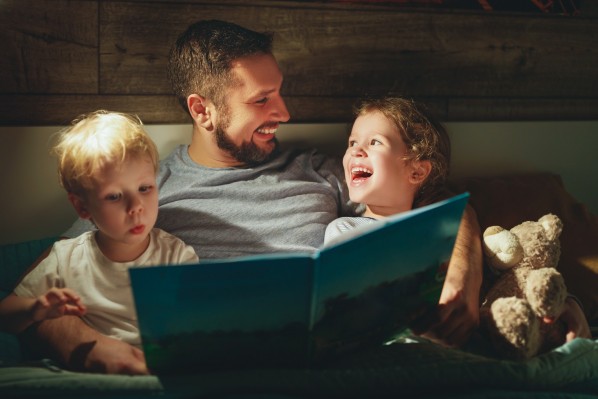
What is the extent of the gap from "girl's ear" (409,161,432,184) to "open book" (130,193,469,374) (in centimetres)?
41

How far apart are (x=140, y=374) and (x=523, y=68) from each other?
152cm

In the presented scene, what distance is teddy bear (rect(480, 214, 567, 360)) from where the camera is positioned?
149 cm

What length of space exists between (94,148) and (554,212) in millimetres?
1262

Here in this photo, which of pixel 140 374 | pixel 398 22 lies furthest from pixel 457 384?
pixel 398 22

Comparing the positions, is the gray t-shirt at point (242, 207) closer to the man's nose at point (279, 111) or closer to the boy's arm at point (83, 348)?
the man's nose at point (279, 111)

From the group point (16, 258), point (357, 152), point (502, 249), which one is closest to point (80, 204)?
point (16, 258)

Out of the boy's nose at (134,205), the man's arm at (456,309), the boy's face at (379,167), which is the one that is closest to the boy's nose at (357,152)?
the boy's face at (379,167)

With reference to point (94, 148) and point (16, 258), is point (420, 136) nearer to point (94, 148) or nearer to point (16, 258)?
point (94, 148)

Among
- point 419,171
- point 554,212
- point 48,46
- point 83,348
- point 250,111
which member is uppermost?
point 48,46

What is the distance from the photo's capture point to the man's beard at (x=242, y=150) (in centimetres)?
180

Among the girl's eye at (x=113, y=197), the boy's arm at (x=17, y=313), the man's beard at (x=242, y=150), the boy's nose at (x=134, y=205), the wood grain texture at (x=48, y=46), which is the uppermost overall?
the wood grain texture at (x=48, y=46)

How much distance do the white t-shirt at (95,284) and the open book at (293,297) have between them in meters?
0.21

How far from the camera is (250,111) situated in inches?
70.3

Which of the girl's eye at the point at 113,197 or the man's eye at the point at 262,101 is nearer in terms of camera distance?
the girl's eye at the point at 113,197
